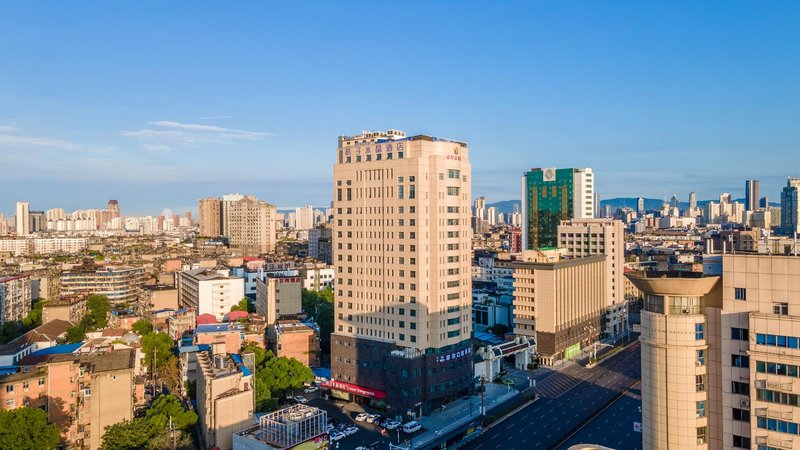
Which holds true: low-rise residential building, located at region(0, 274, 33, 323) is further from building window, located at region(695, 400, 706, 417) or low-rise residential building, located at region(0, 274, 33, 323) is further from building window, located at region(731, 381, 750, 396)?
building window, located at region(731, 381, 750, 396)

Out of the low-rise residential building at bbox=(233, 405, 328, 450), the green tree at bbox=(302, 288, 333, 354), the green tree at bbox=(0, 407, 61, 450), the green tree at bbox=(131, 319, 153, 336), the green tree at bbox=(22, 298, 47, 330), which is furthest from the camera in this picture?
the green tree at bbox=(22, 298, 47, 330)

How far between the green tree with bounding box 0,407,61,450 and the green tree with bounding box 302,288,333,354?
48.0m

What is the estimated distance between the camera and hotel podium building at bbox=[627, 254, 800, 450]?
27156 millimetres

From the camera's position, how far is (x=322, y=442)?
150 feet

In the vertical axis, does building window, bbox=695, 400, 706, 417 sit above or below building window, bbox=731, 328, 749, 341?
below

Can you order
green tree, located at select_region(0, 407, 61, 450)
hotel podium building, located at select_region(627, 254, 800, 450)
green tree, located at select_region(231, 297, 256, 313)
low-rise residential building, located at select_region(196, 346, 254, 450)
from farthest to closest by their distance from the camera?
green tree, located at select_region(231, 297, 256, 313) < low-rise residential building, located at select_region(196, 346, 254, 450) < green tree, located at select_region(0, 407, 61, 450) < hotel podium building, located at select_region(627, 254, 800, 450)

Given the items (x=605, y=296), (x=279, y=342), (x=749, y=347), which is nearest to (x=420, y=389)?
(x=279, y=342)

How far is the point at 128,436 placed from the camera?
47875 mm

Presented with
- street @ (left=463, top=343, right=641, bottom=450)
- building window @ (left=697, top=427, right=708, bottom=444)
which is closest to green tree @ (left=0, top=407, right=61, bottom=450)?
street @ (left=463, top=343, right=641, bottom=450)

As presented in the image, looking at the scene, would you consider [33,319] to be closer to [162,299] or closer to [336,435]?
[162,299]

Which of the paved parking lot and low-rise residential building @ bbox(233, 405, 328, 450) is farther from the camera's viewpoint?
the paved parking lot

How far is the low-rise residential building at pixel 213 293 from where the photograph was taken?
107688mm

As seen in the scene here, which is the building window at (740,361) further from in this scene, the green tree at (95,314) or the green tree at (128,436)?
the green tree at (95,314)

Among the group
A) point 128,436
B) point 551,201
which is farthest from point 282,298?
point 551,201
